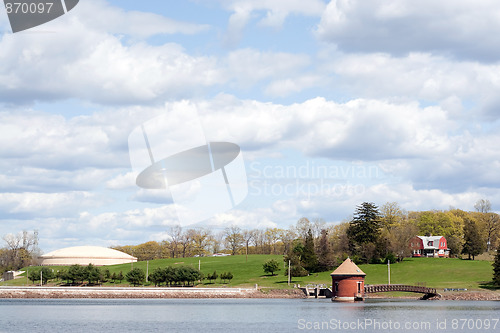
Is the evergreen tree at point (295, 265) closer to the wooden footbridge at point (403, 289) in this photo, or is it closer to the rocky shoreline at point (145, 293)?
the rocky shoreline at point (145, 293)

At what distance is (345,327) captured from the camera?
214 feet

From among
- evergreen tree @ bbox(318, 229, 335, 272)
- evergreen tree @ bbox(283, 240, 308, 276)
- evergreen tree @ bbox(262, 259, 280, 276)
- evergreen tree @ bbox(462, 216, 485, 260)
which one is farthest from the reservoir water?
evergreen tree @ bbox(462, 216, 485, 260)

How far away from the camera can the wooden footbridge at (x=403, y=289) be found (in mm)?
111625

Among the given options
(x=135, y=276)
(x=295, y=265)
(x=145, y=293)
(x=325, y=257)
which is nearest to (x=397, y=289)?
(x=295, y=265)

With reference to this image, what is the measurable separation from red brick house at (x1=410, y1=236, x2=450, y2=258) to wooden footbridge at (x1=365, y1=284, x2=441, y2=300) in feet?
184

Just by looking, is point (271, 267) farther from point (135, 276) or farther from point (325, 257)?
point (135, 276)

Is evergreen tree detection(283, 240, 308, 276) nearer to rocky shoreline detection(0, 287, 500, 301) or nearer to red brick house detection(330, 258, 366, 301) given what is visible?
rocky shoreline detection(0, 287, 500, 301)

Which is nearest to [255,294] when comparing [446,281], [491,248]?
[446,281]

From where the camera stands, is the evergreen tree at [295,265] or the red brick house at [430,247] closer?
the evergreen tree at [295,265]

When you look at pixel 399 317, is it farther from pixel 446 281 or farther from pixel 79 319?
pixel 446 281

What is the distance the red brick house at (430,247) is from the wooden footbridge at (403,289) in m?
56.1

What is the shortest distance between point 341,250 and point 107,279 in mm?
56790

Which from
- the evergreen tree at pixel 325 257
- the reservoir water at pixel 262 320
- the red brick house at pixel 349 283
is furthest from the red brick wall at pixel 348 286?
the evergreen tree at pixel 325 257

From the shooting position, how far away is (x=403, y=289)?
113250 millimetres
